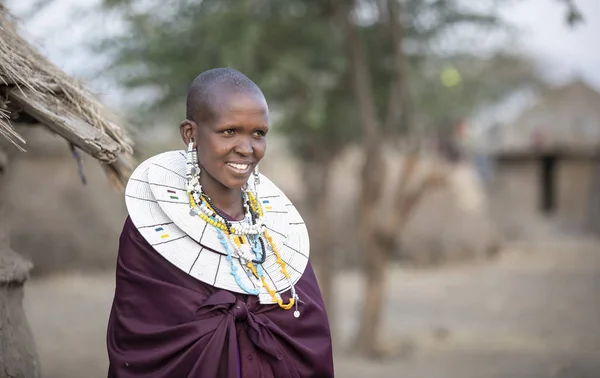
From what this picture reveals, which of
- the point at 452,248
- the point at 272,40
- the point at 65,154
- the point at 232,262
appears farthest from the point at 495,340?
the point at 65,154

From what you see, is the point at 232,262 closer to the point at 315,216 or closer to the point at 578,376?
the point at 578,376

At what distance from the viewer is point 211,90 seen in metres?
2.38

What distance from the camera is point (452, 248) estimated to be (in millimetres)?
14531

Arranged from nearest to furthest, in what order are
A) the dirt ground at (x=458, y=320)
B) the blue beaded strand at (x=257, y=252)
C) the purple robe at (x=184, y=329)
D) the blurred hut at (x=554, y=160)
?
the purple robe at (x=184, y=329), the blue beaded strand at (x=257, y=252), the dirt ground at (x=458, y=320), the blurred hut at (x=554, y=160)

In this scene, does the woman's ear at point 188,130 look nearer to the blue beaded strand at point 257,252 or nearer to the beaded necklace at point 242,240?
the beaded necklace at point 242,240

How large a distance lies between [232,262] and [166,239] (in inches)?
9.1

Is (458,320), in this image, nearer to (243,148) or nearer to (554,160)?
(243,148)

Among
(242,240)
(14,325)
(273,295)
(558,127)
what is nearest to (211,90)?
(242,240)

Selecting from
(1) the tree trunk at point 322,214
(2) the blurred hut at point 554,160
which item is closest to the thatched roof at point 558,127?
(2) the blurred hut at point 554,160

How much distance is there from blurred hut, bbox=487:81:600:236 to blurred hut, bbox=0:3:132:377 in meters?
16.6

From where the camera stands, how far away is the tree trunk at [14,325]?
2857mm

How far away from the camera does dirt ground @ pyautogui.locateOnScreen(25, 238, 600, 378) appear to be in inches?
286

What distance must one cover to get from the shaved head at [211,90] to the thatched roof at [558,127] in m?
18.3

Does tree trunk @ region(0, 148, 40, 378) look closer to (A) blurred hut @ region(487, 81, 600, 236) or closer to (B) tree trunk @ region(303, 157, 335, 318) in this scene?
(B) tree trunk @ region(303, 157, 335, 318)
